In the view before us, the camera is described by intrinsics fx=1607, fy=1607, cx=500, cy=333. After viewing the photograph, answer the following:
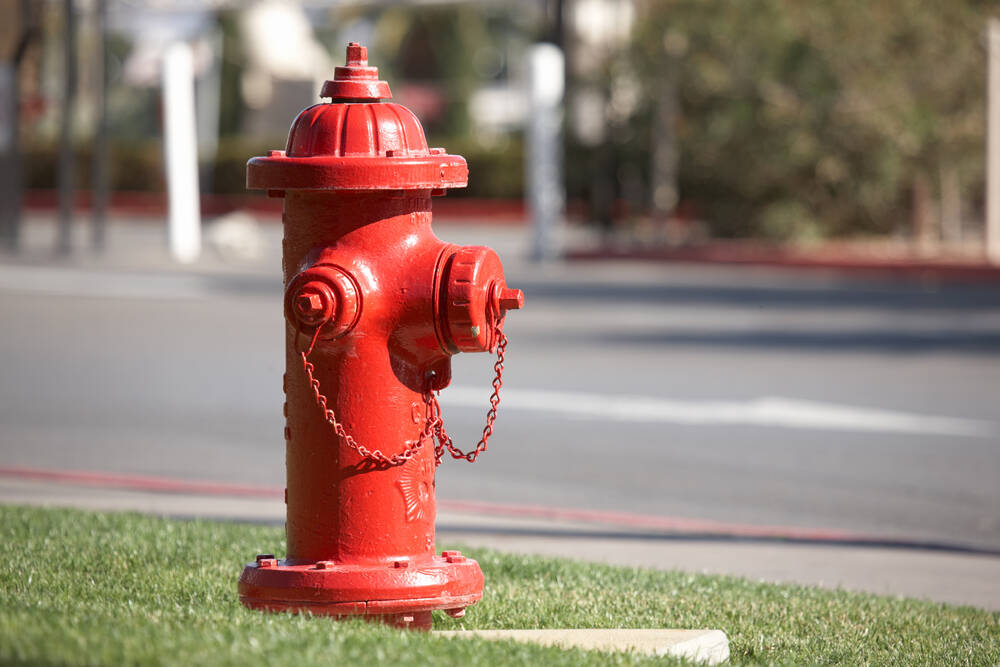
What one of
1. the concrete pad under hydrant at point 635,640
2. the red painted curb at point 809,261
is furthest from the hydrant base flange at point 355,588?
the red painted curb at point 809,261

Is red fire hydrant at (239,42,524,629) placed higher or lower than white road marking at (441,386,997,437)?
higher

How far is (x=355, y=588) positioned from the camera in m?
4.39

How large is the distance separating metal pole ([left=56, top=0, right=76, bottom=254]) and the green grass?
18010 millimetres

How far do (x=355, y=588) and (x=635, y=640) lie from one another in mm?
827

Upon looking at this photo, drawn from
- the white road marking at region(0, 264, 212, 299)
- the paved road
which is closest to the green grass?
the paved road

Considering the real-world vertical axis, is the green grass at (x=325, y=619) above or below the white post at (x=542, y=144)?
below

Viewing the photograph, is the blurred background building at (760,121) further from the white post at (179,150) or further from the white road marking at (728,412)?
the white road marking at (728,412)

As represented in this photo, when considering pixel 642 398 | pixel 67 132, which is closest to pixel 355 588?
pixel 642 398

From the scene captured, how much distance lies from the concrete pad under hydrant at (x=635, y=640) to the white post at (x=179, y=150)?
20515mm

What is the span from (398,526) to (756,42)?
68.0 feet

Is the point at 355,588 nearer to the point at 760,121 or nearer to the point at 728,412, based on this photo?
the point at 728,412

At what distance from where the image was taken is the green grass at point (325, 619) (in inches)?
159

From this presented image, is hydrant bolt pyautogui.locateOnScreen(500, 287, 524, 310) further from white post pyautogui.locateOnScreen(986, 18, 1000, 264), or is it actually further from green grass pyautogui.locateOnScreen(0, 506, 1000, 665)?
white post pyautogui.locateOnScreen(986, 18, 1000, 264)

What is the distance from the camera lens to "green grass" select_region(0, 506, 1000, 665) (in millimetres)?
4039
